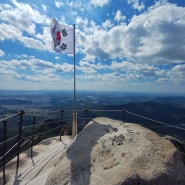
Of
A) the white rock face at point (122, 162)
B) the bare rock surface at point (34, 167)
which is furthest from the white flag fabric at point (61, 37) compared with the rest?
the white rock face at point (122, 162)

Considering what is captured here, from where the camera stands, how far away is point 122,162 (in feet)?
18.2

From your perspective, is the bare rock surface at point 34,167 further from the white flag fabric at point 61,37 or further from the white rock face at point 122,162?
the white flag fabric at point 61,37

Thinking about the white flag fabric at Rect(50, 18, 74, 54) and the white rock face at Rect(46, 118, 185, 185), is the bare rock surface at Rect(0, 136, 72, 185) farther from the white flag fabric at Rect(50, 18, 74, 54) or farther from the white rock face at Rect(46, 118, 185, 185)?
the white flag fabric at Rect(50, 18, 74, 54)

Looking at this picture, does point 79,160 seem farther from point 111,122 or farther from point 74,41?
point 74,41

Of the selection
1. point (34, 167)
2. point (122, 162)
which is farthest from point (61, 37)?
point (122, 162)

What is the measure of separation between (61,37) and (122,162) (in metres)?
9.50

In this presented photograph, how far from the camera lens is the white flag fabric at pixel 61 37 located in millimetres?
12820

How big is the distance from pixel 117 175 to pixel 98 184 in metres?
0.50

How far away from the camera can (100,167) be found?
5746mm

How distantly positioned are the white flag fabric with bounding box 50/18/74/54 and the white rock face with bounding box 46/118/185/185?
23.7 feet

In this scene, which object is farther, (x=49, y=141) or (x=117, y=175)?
(x=49, y=141)

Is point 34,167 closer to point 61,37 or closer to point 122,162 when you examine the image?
point 122,162

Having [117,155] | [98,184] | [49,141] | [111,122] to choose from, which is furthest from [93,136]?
[49,141]

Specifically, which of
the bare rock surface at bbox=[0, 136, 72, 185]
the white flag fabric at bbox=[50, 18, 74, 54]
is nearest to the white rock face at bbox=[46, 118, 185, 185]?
Result: the bare rock surface at bbox=[0, 136, 72, 185]
